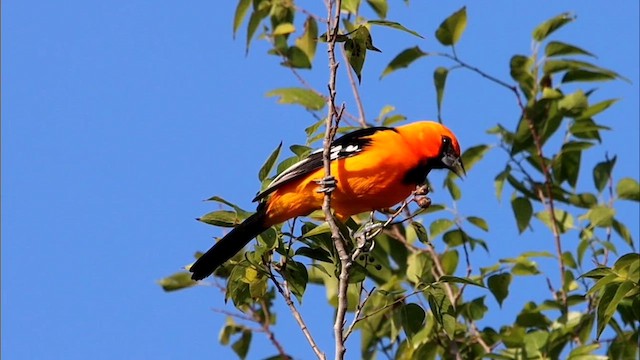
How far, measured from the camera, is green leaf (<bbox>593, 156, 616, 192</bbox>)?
277 inches

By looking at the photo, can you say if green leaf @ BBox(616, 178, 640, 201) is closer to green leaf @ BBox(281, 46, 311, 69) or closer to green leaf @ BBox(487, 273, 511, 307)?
green leaf @ BBox(487, 273, 511, 307)

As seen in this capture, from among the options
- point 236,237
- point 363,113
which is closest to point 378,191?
point 236,237

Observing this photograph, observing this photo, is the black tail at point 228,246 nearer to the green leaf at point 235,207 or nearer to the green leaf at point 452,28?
the green leaf at point 235,207

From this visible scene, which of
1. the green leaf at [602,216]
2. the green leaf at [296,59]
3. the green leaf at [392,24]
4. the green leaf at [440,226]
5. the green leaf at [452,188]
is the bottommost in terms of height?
the green leaf at [602,216]

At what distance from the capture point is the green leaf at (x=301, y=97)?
7.07m

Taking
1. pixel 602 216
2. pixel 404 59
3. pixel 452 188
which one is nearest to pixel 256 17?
pixel 404 59

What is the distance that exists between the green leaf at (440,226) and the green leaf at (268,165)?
84.8 inches

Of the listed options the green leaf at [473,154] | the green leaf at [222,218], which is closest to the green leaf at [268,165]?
the green leaf at [222,218]

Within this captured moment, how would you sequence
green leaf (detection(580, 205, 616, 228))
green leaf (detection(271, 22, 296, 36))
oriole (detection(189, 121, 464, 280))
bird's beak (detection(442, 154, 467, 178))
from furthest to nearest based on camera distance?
1. green leaf (detection(271, 22, 296, 36))
2. green leaf (detection(580, 205, 616, 228))
3. bird's beak (detection(442, 154, 467, 178))
4. oriole (detection(189, 121, 464, 280))

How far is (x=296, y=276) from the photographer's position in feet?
14.9

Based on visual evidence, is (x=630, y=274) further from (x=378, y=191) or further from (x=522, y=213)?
(x=522, y=213)

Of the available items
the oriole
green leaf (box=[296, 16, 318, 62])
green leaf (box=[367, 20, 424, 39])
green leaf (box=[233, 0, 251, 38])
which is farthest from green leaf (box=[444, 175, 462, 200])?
green leaf (box=[367, 20, 424, 39])

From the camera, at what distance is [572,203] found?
720 cm

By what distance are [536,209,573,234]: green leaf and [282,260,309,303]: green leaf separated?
296 cm
